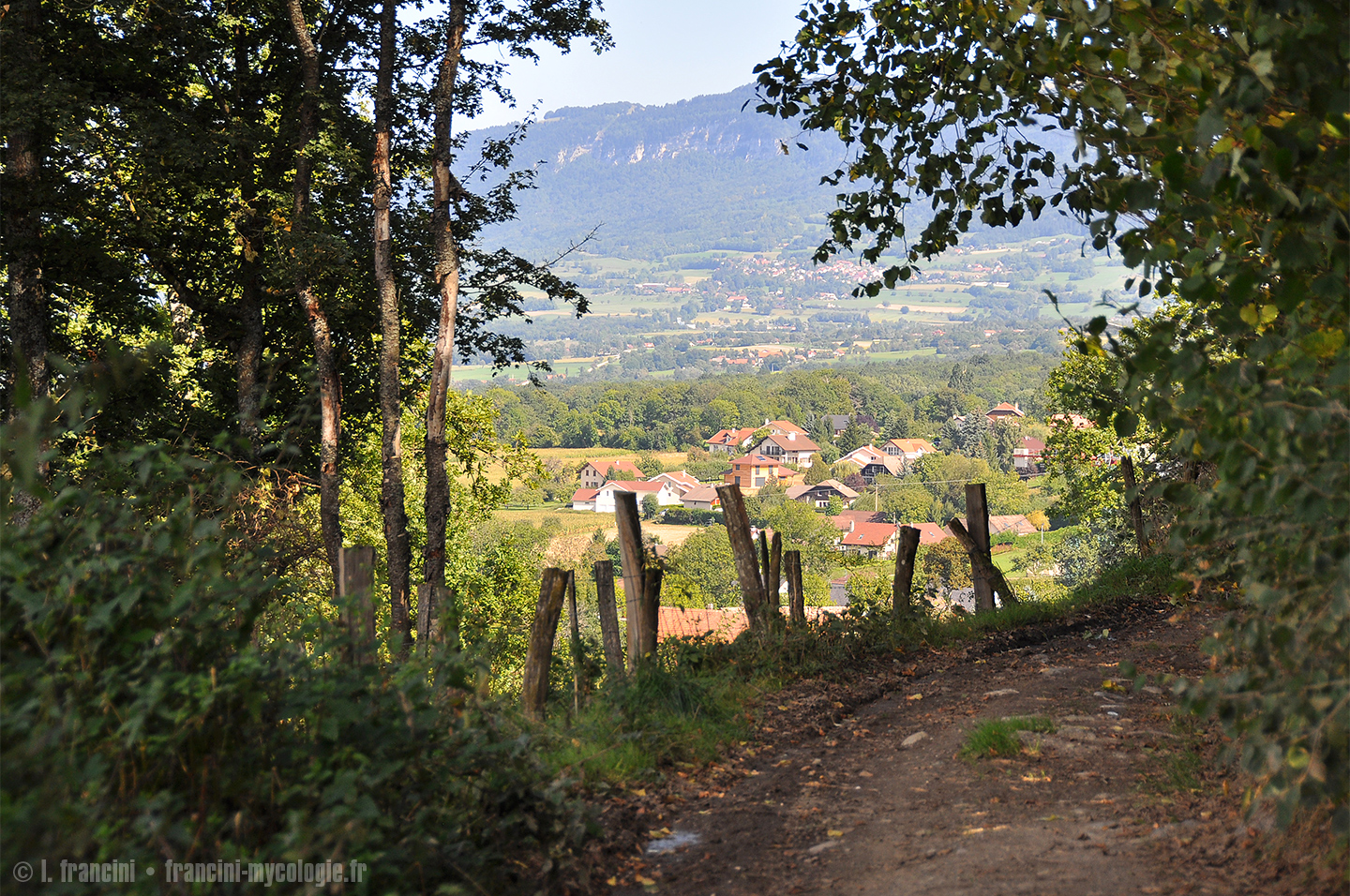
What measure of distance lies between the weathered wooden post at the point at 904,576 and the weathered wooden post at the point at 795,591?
84cm

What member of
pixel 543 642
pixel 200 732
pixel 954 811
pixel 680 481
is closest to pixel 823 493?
pixel 680 481

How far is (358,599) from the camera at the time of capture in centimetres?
384

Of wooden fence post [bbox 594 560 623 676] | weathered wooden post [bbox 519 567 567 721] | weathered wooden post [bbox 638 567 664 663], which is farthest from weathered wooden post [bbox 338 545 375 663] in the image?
weathered wooden post [bbox 638 567 664 663]

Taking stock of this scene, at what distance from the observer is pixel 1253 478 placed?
303cm

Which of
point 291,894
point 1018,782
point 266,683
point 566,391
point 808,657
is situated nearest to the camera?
point 291,894

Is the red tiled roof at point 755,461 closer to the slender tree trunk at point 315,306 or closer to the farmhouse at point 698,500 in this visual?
the farmhouse at point 698,500

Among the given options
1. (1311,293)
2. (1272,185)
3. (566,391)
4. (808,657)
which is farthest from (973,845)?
(566,391)

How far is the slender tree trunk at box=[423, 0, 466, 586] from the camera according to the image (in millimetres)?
13820

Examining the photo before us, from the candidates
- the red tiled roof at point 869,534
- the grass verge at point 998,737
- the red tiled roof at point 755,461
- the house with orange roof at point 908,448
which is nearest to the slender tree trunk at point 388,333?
the grass verge at point 998,737

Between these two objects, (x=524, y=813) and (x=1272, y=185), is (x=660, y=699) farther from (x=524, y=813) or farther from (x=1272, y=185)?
(x=1272, y=185)

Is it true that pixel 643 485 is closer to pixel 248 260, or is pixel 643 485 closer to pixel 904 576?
pixel 248 260

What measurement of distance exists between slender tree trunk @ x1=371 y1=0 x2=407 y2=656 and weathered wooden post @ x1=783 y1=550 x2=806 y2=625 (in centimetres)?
696

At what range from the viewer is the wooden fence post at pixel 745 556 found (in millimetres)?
7754

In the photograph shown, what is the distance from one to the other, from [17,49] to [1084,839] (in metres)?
14.0
